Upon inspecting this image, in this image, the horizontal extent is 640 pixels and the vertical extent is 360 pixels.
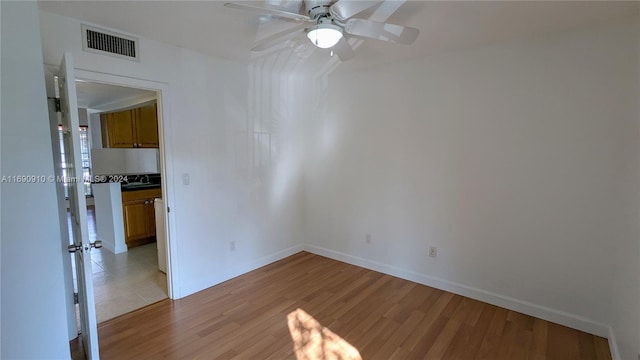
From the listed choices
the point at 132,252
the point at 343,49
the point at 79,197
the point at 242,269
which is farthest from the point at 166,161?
the point at 132,252

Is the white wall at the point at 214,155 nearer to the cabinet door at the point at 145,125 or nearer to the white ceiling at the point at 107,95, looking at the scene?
the white ceiling at the point at 107,95

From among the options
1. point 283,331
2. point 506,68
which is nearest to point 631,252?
point 506,68

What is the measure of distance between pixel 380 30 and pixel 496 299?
8.51 feet

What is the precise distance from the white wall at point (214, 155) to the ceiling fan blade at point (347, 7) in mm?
1764

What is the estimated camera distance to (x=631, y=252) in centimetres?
205

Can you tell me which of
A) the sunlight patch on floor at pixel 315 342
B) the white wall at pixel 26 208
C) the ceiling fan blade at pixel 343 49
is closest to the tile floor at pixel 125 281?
the sunlight patch on floor at pixel 315 342

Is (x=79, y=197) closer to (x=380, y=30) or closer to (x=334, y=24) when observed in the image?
(x=334, y=24)

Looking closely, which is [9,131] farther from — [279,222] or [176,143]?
[279,222]

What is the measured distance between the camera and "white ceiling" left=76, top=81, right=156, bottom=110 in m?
3.95

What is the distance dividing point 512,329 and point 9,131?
3326mm

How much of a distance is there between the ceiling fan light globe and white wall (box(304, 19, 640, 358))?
4.96 ft

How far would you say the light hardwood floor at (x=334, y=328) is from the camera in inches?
85.3

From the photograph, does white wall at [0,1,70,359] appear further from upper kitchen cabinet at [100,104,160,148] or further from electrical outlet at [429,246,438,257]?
upper kitchen cabinet at [100,104,160,148]

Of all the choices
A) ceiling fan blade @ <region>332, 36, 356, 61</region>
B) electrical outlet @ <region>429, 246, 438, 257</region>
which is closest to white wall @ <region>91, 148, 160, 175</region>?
ceiling fan blade @ <region>332, 36, 356, 61</region>
